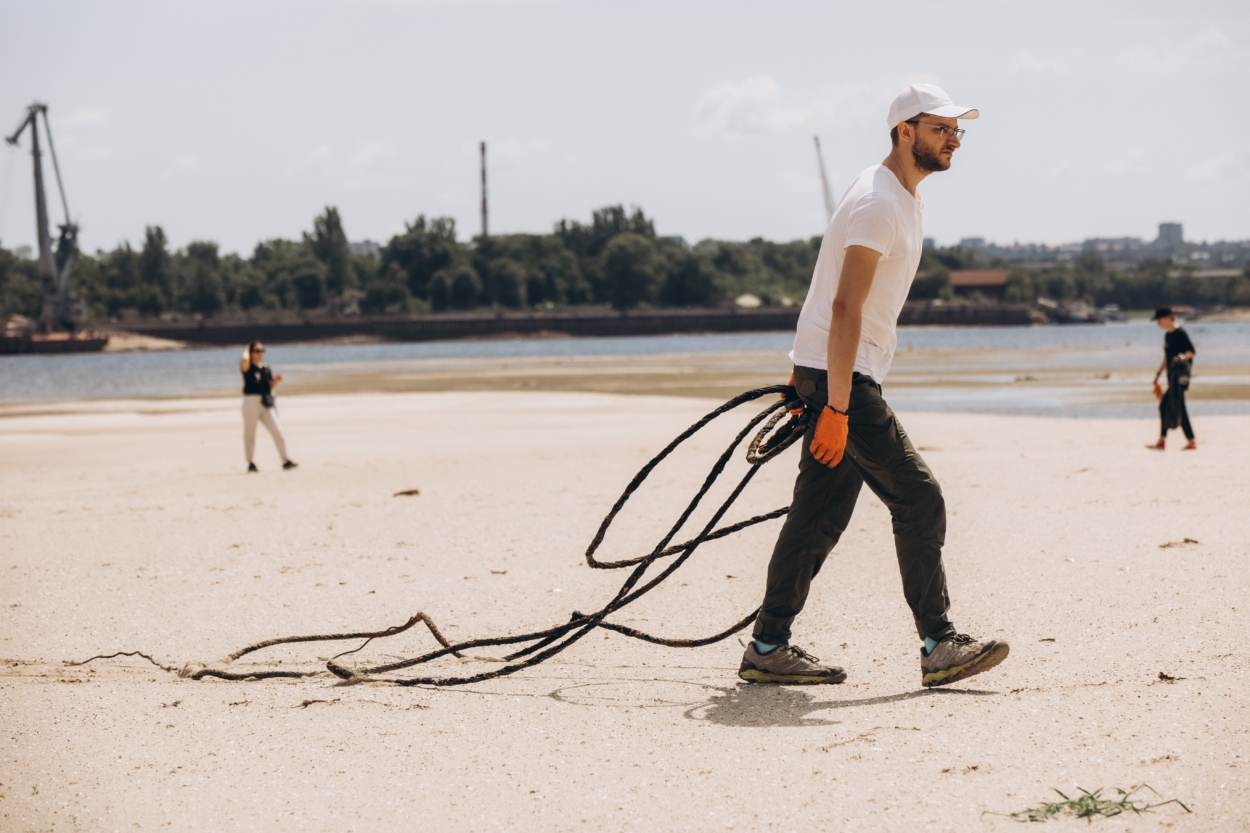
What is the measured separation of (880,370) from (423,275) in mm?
151473

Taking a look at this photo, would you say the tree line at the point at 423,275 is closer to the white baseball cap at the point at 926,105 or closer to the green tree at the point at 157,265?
the green tree at the point at 157,265

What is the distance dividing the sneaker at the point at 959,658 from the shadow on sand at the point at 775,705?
76 millimetres

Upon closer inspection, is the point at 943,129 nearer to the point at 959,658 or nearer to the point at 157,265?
the point at 959,658

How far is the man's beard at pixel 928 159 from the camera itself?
4270 millimetres

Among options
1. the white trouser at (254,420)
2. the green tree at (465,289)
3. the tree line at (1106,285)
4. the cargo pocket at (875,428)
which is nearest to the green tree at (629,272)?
the green tree at (465,289)

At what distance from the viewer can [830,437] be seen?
4.20 metres

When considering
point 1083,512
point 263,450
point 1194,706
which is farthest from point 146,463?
point 1194,706

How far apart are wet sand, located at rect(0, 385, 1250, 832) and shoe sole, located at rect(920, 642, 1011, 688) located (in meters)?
0.09

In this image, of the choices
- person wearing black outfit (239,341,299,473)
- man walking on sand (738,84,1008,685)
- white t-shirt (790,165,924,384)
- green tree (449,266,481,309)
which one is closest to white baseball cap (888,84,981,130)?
man walking on sand (738,84,1008,685)

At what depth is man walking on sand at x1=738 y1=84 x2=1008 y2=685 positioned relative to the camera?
4.14 m

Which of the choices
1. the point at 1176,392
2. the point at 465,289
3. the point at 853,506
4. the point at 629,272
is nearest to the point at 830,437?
the point at 853,506

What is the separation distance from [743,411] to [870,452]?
17.6 meters

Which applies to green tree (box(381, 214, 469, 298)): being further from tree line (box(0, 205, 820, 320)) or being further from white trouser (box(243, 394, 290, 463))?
white trouser (box(243, 394, 290, 463))

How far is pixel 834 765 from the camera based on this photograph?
3584 millimetres
